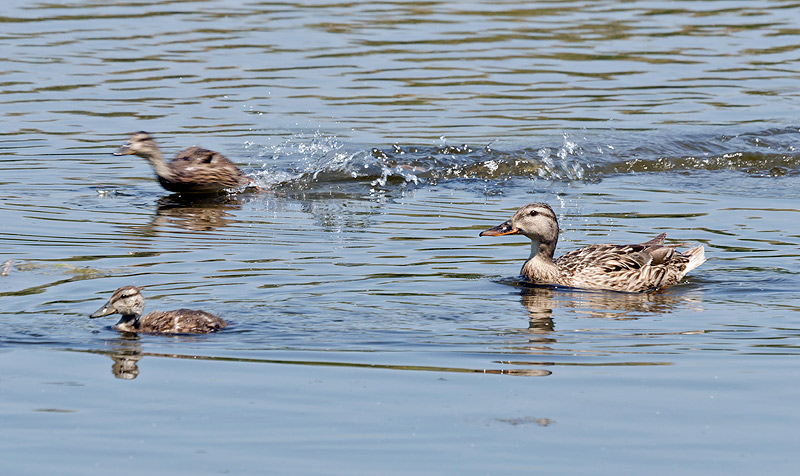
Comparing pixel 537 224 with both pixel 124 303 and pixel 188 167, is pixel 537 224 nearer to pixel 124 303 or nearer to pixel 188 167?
pixel 124 303

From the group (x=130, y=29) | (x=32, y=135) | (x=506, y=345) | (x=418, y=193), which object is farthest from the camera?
(x=130, y=29)

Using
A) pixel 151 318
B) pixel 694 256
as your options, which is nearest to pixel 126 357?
pixel 151 318

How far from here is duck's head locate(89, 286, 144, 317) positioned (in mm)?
9594

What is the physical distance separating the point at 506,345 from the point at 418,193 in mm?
6948

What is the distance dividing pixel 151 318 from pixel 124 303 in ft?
0.86

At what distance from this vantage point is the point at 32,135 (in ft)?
60.5

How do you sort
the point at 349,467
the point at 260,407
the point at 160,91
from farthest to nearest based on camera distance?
the point at 160,91 → the point at 260,407 → the point at 349,467

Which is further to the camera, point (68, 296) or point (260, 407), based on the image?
point (68, 296)

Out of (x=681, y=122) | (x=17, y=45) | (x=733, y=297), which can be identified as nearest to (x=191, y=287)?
(x=733, y=297)

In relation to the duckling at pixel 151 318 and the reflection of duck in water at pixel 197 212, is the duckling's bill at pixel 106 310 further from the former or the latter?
the reflection of duck in water at pixel 197 212

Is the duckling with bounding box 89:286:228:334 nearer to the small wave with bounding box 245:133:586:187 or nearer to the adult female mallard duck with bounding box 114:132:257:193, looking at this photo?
the adult female mallard duck with bounding box 114:132:257:193

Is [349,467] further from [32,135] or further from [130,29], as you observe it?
[130,29]

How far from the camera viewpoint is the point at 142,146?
16172 millimetres

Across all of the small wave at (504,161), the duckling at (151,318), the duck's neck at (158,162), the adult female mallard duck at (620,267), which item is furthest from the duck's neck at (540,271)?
the duck's neck at (158,162)
